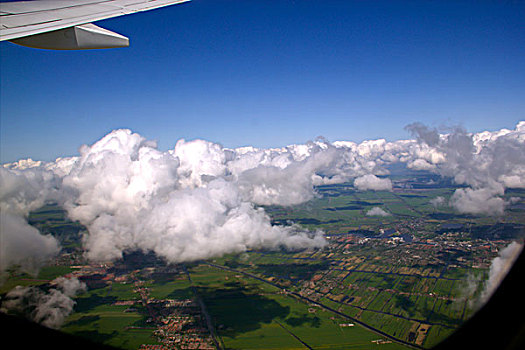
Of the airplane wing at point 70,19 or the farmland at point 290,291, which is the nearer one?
the airplane wing at point 70,19

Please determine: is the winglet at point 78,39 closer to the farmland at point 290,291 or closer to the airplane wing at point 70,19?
the airplane wing at point 70,19

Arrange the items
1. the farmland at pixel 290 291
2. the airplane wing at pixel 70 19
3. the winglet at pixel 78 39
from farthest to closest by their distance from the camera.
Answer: the farmland at pixel 290 291
the winglet at pixel 78 39
the airplane wing at pixel 70 19

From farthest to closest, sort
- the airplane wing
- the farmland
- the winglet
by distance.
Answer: the farmland, the winglet, the airplane wing

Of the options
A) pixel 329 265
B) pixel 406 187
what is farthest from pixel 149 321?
pixel 406 187

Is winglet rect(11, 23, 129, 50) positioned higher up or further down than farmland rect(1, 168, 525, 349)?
higher up

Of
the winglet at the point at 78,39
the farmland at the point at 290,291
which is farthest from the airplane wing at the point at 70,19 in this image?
the farmland at the point at 290,291

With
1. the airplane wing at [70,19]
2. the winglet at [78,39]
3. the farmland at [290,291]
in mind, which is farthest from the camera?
the farmland at [290,291]

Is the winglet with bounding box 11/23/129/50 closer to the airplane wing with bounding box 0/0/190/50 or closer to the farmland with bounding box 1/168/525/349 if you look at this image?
the airplane wing with bounding box 0/0/190/50

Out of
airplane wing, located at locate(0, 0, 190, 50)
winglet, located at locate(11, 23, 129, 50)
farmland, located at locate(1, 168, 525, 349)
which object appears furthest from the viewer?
farmland, located at locate(1, 168, 525, 349)

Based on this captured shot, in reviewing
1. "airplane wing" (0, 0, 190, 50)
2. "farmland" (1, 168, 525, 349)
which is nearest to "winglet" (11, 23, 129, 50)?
"airplane wing" (0, 0, 190, 50)
